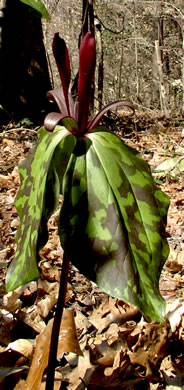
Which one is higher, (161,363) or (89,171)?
(89,171)

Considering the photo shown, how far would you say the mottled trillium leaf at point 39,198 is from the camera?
0.69 metres

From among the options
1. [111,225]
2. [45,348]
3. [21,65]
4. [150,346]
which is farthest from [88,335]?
[21,65]

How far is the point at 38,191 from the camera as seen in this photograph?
71cm

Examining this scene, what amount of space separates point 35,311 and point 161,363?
1.57 ft

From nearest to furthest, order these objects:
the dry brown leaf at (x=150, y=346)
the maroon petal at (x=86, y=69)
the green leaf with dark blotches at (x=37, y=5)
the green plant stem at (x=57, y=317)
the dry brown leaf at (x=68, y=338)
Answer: the maroon petal at (x=86, y=69)
the green plant stem at (x=57, y=317)
the green leaf with dark blotches at (x=37, y=5)
the dry brown leaf at (x=68, y=338)
the dry brown leaf at (x=150, y=346)

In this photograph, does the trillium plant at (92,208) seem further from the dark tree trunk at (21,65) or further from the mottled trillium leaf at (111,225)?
the dark tree trunk at (21,65)

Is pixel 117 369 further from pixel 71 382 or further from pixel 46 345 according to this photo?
pixel 46 345

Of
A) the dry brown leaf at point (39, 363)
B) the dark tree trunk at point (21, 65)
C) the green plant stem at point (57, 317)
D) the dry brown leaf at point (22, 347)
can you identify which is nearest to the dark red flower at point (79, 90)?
the green plant stem at point (57, 317)

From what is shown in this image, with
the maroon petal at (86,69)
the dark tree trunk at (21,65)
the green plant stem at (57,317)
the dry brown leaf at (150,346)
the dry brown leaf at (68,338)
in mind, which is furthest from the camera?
the dark tree trunk at (21,65)

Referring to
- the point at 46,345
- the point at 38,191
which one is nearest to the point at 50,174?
the point at 38,191

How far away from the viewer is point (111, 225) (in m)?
0.68

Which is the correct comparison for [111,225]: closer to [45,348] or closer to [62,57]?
[62,57]

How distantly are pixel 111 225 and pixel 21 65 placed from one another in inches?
138

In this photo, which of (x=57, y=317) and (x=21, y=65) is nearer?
(x=57, y=317)
